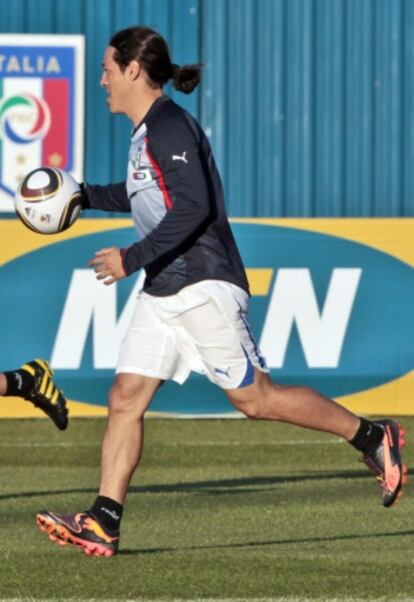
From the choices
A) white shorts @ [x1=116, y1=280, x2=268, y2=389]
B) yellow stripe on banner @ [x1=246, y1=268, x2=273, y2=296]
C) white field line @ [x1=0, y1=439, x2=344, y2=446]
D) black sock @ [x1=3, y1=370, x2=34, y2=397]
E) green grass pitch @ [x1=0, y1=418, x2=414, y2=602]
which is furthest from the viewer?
yellow stripe on banner @ [x1=246, y1=268, x2=273, y2=296]

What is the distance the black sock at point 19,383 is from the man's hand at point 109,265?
78.9 inches

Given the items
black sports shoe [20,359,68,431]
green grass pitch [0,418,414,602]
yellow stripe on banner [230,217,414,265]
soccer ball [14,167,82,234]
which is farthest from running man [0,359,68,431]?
yellow stripe on banner [230,217,414,265]

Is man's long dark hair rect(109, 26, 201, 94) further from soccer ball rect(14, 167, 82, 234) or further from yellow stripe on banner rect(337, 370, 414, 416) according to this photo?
yellow stripe on banner rect(337, 370, 414, 416)

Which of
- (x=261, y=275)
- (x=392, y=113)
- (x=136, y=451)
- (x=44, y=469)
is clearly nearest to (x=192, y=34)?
(x=392, y=113)

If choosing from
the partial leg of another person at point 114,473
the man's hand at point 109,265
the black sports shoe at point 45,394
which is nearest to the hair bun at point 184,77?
the man's hand at point 109,265

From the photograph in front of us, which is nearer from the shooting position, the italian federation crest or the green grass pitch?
the green grass pitch

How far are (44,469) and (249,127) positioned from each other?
289 inches

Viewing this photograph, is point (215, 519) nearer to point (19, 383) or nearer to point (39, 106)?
point (19, 383)

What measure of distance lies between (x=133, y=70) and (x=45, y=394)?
229 cm

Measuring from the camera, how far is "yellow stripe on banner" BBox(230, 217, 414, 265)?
15.2m

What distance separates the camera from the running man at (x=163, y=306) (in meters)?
7.49

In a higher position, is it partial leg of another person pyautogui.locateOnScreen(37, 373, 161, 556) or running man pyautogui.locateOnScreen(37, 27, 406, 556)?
running man pyautogui.locateOnScreen(37, 27, 406, 556)

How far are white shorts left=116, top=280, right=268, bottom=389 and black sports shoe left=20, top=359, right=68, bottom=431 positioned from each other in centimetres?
179

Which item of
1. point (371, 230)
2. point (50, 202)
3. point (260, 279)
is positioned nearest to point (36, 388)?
point (50, 202)
